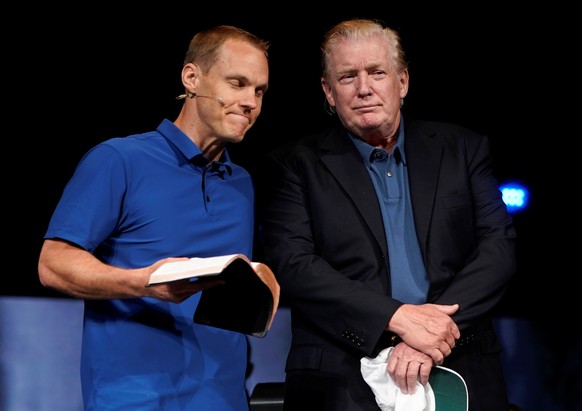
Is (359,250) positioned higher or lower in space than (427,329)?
higher

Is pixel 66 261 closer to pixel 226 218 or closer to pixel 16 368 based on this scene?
pixel 226 218

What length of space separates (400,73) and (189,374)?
1.06 metres

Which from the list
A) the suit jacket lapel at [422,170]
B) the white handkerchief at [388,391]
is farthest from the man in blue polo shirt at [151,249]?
the suit jacket lapel at [422,170]

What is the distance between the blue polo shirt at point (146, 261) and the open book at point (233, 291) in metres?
0.18

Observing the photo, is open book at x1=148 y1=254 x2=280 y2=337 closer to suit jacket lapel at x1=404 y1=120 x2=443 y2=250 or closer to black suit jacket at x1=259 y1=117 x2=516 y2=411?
black suit jacket at x1=259 y1=117 x2=516 y2=411

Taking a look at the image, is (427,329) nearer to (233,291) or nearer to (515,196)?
(233,291)

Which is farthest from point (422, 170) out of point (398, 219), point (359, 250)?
point (359, 250)

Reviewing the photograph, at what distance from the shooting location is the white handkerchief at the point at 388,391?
80.7 inches

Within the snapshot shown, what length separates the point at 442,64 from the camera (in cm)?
404

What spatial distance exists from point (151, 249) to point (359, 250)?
0.55m

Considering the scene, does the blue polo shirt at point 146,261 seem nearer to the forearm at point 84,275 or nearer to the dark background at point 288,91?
the forearm at point 84,275

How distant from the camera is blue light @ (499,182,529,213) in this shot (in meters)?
4.11

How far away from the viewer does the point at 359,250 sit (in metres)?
2.19

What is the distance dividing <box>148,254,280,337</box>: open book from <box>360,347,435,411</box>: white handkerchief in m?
0.44
